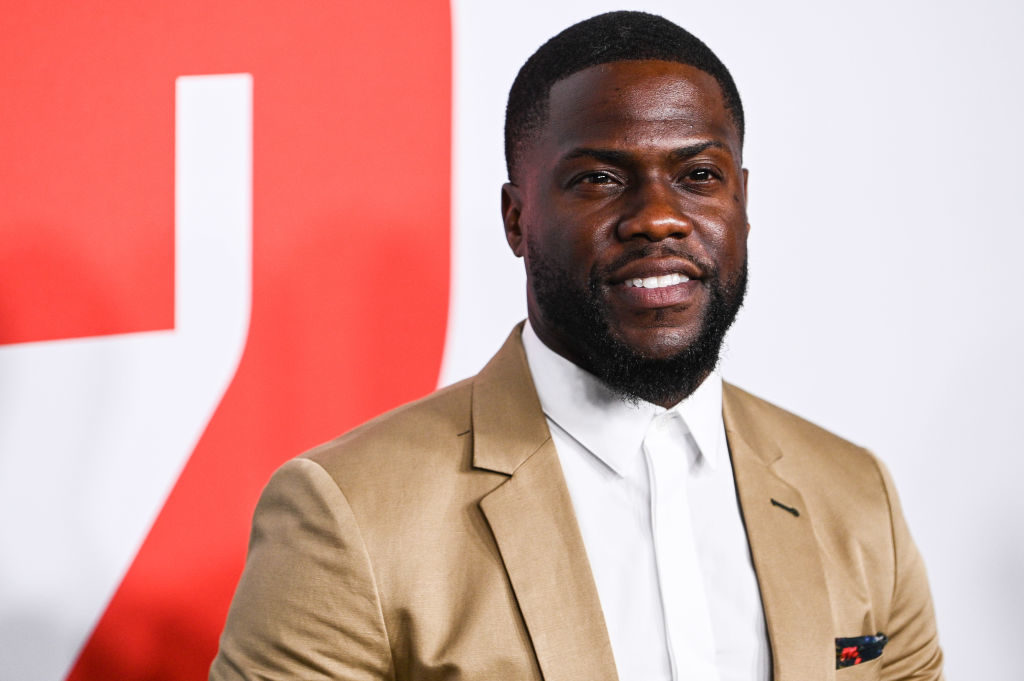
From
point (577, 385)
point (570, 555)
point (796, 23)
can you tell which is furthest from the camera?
point (796, 23)

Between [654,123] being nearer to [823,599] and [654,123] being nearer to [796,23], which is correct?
[823,599]

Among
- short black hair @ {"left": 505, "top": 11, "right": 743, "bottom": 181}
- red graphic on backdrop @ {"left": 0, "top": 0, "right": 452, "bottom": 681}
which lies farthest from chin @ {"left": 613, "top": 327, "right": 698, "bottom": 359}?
red graphic on backdrop @ {"left": 0, "top": 0, "right": 452, "bottom": 681}

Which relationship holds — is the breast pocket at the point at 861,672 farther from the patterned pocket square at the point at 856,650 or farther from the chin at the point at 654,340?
the chin at the point at 654,340

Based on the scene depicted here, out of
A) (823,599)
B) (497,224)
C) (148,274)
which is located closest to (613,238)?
(823,599)

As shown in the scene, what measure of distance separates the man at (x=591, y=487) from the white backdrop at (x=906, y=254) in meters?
0.67

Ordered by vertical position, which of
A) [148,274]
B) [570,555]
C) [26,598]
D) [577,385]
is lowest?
[26,598]

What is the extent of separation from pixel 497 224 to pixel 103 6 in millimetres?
667

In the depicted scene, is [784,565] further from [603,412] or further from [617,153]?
[617,153]

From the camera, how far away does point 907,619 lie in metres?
1.32

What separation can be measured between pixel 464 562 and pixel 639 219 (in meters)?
0.40

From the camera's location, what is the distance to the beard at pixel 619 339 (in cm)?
113

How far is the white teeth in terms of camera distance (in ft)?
3.64

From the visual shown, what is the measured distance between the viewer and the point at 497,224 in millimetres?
1711

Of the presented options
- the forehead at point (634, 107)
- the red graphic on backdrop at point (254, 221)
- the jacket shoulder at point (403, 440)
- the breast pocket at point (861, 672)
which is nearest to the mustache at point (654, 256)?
the forehead at point (634, 107)
